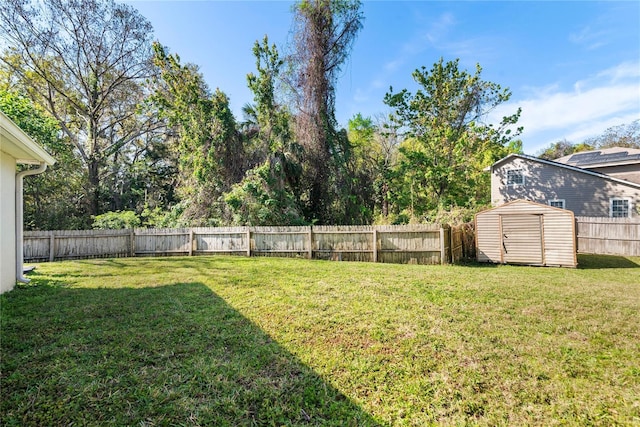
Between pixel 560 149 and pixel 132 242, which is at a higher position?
pixel 560 149

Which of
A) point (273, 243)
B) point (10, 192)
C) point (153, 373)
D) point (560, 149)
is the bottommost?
point (153, 373)

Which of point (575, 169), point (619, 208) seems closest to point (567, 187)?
point (575, 169)

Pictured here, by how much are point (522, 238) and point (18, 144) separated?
39.6 feet

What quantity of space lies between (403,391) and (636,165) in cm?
2043

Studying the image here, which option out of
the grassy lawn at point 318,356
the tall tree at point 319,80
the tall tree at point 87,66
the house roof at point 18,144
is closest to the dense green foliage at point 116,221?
the tall tree at point 87,66

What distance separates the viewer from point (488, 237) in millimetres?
9211

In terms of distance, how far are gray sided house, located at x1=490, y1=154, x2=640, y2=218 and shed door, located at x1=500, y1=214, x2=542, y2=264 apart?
7730 millimetres

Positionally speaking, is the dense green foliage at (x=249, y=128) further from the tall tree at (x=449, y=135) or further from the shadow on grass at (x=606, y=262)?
the shadow on grass at (x=606, y=262)

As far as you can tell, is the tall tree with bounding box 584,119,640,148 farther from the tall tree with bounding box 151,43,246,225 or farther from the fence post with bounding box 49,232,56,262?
the fence post with bounding box 49,232,56,262

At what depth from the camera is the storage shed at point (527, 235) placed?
824 cm

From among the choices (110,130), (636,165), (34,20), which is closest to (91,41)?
(34,20)

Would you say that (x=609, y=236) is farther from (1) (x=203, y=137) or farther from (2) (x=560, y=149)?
(2) (x=560, y=149)

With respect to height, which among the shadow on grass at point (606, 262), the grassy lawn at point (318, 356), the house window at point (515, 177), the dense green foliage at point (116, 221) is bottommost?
the shadow on grass at point (606, 262)

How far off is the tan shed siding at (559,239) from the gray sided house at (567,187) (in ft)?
25.6
